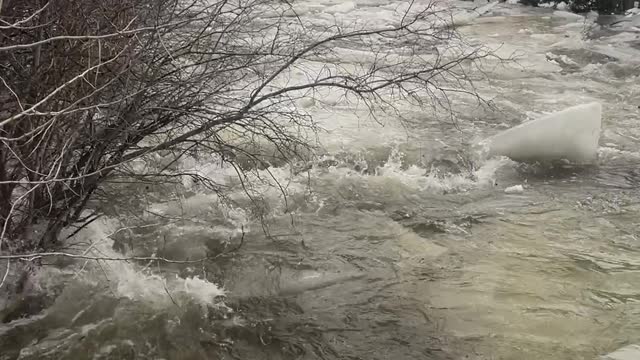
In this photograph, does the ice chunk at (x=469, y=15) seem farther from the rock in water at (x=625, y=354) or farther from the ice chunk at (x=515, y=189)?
the rock in water at (x=625, y=354)

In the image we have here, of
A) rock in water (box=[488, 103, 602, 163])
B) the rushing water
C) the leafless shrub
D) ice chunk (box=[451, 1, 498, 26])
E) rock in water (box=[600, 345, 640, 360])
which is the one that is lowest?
rock in water (box=[600, 345, 640, 360])

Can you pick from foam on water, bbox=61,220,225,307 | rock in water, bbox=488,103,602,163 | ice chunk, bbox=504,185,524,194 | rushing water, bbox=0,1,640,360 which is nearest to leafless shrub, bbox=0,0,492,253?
foam on water, bbox=61,220,225,307

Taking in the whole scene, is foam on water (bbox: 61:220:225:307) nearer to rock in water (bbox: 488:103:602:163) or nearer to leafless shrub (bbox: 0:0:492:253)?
leafless shrub (bbox: 0:0:492:253)

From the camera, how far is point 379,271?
16.6ft

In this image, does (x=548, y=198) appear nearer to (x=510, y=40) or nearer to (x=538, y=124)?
(x=538, y=124)

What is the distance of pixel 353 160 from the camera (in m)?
7.13

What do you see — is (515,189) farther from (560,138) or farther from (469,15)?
(469,15)

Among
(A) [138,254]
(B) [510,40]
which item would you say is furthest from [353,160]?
(B) [510,40]

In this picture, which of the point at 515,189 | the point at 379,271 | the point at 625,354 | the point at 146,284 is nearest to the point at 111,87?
the point at 146,284

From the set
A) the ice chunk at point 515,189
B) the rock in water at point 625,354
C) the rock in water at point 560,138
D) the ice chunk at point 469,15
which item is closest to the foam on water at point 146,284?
the rock in water at point 625,354

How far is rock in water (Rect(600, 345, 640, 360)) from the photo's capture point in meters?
4.04

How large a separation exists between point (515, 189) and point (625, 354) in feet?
8.63

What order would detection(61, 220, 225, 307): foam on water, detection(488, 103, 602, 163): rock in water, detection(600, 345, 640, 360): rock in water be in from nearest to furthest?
detection(600, 345, 640, 360): rock in water < detection(61, 220, 225, 307): foam on water < detection(488, 103, 602, 163): rock in water

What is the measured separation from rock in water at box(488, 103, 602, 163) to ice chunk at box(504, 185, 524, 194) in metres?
0.73
